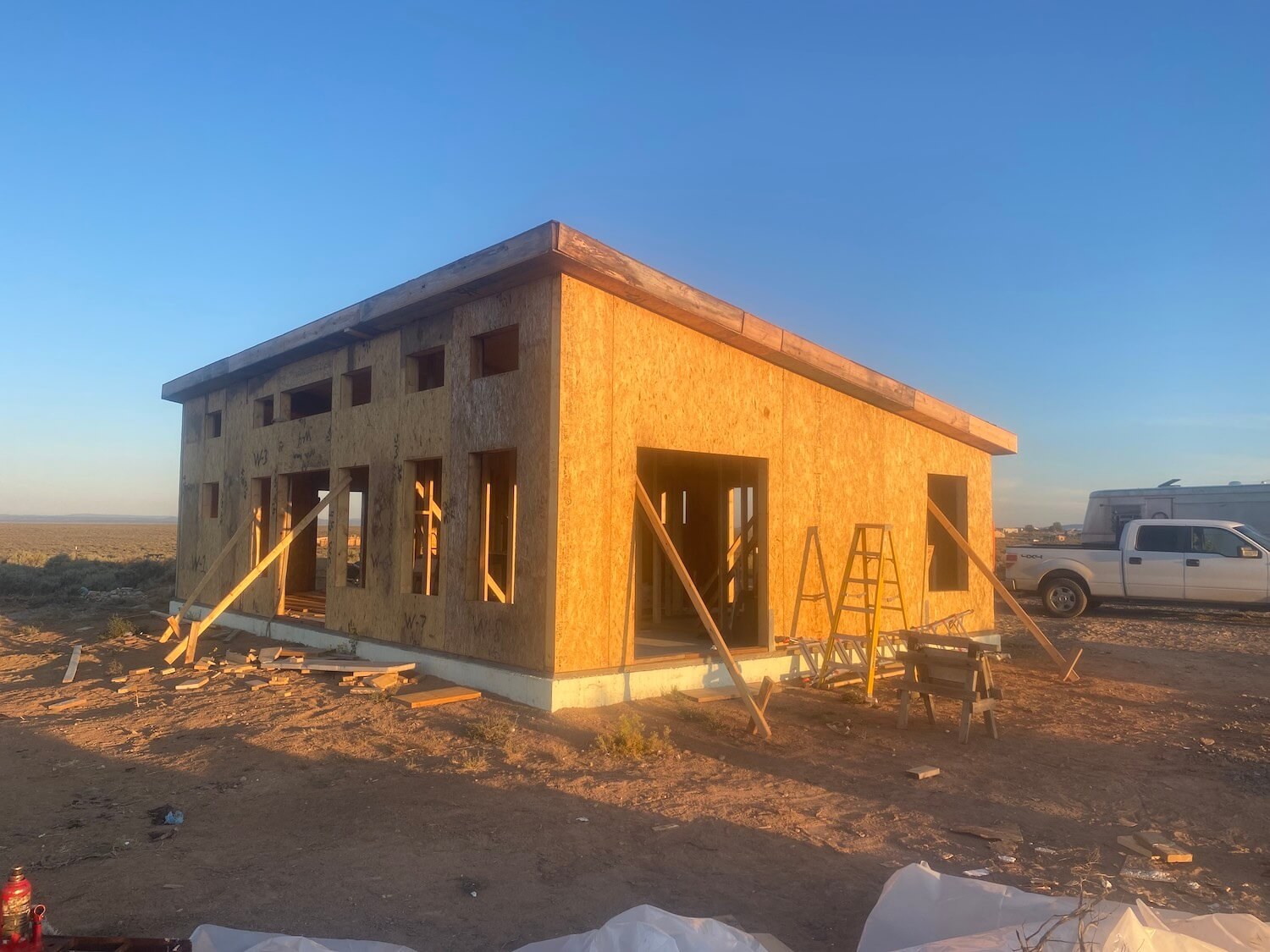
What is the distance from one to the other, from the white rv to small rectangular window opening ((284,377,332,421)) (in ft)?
61.1

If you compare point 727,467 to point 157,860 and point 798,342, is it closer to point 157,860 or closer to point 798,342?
point 798,342

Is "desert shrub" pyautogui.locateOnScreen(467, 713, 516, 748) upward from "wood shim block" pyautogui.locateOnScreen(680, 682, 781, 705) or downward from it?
upward

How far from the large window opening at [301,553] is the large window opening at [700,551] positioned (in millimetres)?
5053

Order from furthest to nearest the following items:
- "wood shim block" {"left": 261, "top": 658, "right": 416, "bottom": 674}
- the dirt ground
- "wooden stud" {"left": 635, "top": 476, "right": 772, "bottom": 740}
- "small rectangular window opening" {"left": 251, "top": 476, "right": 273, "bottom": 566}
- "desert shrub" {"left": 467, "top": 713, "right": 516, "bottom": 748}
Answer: "small rectangular window opening" {"left": 251, "top": 476, "right": 273, "bottom": 566}
"wood shim block" {"left": 261, "top": 658, "right": 416, "bottom": 674}
"wooden stud" {"left": 635, "top": 476, "right": 772, "bottom": 740}
"desert shrub" {"left": 467, "top": 713, "right": 516, "bottom": 748}
the dirt ground

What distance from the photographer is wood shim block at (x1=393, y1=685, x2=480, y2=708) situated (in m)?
8.48

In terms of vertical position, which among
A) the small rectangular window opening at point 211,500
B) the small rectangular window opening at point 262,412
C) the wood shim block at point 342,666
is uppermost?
the small rectangular window opening at point 262,412

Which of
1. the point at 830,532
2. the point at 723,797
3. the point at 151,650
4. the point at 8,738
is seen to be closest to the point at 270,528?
the point at 151,650

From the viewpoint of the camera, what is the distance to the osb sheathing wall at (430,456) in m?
8.54

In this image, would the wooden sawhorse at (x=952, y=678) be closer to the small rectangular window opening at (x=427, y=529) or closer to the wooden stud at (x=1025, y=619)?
the wooden stud at (x=1025, y=619)

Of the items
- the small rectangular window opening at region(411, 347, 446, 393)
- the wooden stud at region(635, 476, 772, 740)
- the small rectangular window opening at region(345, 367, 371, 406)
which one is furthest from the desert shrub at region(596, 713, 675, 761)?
the small rectangular window opening at region(345, 367, 371, 406)

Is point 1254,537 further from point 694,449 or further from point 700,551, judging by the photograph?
point 694,449

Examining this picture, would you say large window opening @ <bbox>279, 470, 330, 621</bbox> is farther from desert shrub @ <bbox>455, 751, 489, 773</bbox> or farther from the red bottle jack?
the red bottle jack

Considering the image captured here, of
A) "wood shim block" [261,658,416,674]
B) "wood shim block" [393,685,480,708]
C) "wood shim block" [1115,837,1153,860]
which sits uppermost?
"wood shim block" [261,658,416,674]

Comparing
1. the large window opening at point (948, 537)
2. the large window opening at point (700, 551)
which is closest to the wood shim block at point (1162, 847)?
the large window opening at point (700, 551)
